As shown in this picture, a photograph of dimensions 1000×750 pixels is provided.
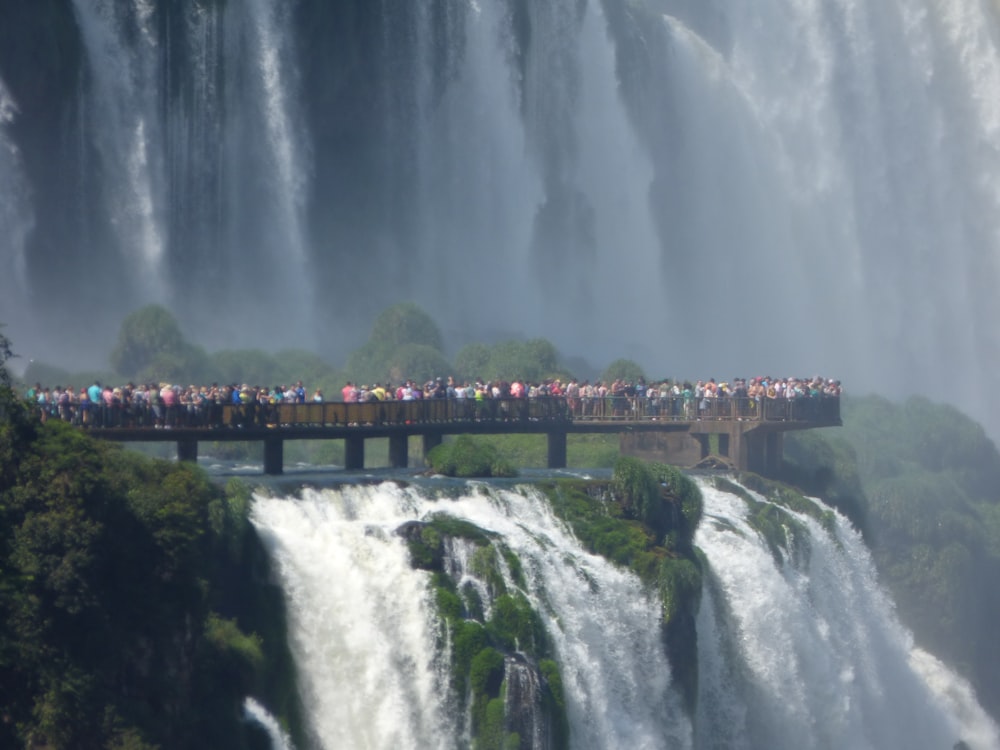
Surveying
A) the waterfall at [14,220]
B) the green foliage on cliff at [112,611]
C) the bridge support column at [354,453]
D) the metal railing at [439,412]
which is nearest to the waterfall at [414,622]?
the green foliage on cliff at [112,611]

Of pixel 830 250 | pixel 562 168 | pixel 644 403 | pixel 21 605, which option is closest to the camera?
pixel 21 605

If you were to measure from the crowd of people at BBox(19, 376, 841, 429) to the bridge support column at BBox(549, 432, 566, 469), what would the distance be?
28.8 inches

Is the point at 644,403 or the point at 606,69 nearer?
the point at 644,403

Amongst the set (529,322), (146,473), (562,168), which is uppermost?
(562,168)

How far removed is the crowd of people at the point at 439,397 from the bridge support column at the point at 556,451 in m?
0.73

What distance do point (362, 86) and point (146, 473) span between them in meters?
37.6

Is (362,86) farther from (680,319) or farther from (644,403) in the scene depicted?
(644,403)

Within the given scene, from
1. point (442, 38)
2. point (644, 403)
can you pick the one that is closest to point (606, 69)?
point (442, 38)

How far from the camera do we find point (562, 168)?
69.6 metres

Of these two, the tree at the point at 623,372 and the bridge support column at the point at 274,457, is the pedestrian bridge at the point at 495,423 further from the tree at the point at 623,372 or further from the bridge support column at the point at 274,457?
the tree at the point at 623,372

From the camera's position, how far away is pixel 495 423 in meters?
40.9

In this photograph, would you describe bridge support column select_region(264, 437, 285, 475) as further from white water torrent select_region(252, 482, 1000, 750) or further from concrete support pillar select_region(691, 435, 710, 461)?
concrete support pillar select_region(691, 435, 710, 461)

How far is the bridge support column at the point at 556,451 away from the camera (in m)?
43.9

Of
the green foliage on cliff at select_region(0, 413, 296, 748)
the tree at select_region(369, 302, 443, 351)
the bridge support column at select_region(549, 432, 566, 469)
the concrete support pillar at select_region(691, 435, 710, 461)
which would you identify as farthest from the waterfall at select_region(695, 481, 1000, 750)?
the tree at select_region(369, 302, 443, 351)
